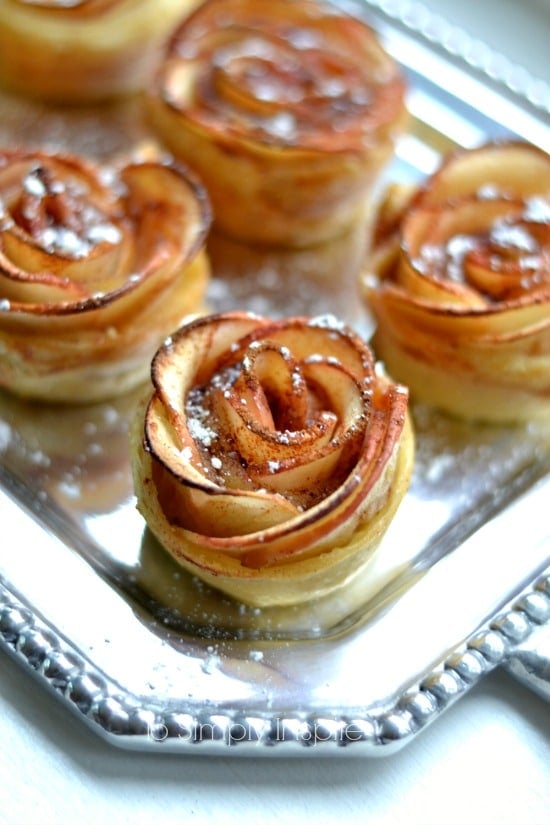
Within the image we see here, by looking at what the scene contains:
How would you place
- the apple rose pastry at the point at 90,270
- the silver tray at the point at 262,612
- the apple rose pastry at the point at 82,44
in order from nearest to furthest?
1. the silver tray at the point at 262,612
2. the apple rose pastry at the point at 90,270
3. the apple rose pastry at the point at 82,44

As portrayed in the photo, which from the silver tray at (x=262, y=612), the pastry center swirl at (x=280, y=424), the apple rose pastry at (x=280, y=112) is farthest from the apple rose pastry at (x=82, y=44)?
the pastry center swirl at (x=280, y=424)

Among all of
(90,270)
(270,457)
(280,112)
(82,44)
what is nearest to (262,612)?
(270,457)

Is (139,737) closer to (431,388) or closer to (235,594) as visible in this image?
(235,594)

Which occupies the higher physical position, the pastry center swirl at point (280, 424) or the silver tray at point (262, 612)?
the pastry center swirl at point (280, 424)

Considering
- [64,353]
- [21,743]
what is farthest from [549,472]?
[21,743]

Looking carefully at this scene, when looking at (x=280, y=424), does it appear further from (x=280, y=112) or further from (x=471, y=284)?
(x=280, y=112)

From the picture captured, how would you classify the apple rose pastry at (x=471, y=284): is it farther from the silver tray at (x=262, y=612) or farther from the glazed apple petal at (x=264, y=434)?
the glazed apple petal at (x=264, y=434)
